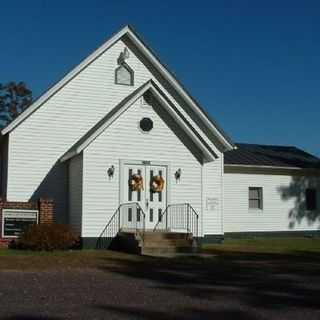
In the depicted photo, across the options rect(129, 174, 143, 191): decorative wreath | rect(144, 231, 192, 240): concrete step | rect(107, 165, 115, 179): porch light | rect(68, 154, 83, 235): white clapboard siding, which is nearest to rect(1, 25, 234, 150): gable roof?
rect(68, 154, 83, 235): white clapboard siding

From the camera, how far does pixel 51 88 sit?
2473cm

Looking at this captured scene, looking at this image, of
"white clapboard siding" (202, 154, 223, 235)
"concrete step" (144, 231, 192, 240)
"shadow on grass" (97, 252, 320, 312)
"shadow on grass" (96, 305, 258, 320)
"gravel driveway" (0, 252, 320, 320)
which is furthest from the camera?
"white clapboard siding" (202, 154, 223, 235)

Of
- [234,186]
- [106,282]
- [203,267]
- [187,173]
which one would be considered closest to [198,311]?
[106,282]

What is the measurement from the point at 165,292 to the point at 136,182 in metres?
10.8

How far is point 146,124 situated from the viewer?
76.3 feet

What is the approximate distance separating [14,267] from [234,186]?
16721mm

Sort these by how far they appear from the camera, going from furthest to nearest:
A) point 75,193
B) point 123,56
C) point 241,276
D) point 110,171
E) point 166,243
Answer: point 123,56, point 75,193, point 110,171, point 166,243, point 241,276

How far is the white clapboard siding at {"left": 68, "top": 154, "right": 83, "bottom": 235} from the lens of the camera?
22.5 m

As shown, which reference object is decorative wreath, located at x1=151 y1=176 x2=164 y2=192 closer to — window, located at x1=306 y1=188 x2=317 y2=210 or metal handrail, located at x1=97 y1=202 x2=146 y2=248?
metal handrail, located at x1=97 y1=202 x2=146 y2=248

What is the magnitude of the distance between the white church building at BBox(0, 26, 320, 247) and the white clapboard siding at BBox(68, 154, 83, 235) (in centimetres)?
4

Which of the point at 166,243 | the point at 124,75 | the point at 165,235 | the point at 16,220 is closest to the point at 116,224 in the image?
the point at 165,235

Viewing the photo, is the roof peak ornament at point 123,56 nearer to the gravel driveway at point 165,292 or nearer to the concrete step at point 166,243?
the concrete step at point 166,243

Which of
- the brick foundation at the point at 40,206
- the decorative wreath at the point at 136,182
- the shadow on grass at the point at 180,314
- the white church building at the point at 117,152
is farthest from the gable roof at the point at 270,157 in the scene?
the shadow on grass at the point at 180,314

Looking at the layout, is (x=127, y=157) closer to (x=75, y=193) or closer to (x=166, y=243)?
(x=75, y=193)
